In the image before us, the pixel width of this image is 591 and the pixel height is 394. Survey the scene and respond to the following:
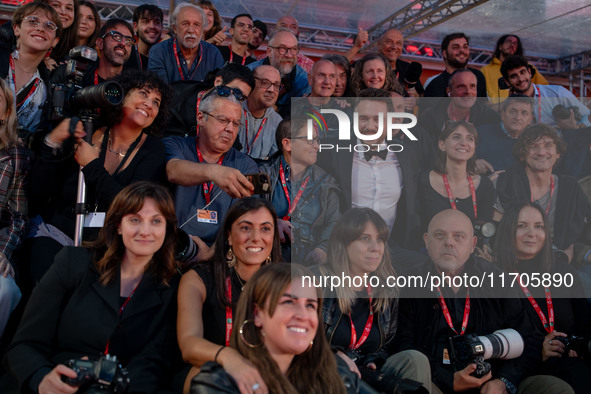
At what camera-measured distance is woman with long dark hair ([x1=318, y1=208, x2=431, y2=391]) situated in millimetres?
2436

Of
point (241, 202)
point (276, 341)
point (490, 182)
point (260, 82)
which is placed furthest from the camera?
point (260, 82)

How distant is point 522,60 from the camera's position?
4.43m

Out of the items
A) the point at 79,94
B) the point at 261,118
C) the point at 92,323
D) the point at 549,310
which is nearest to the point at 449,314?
the point at 549,310

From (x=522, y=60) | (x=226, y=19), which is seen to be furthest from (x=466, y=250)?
(x=226, y=19)

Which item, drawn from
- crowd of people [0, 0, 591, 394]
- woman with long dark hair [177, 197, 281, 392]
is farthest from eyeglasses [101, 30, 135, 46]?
woman with long dark hair [177, 197, 281, 392]

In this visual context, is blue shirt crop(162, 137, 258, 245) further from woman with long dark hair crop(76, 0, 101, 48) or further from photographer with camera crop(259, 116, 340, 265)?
woman with long dark hair crop(76, 0, 101, 48)

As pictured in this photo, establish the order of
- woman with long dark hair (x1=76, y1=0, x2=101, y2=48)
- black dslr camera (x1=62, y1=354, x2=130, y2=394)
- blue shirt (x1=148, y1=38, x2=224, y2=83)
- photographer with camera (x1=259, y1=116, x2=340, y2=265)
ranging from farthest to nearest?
blue shirt (x1=148, y1=38, x2=224, y2=83) < woman with long dark hair (x1=76, y1=0, x2=101, y2=48) < photographer with camera (x1=259, y1=116, x2=340, y2=265) < black dslr camera (x1=62, y1=354, x2=130, y2=394)

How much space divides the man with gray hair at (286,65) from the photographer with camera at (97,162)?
1336 millimetres

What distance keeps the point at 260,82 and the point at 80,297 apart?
6.52 ft

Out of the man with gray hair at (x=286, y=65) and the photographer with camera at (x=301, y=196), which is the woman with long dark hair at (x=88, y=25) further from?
the photographer with camera at (x=301, y=196)

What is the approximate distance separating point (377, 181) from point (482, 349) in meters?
0.93

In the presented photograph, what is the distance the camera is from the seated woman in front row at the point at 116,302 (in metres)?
2.04

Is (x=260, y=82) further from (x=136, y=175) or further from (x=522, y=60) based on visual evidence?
(x=522, y=60)

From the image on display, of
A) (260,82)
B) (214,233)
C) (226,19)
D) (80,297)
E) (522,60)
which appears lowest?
(80,297)
